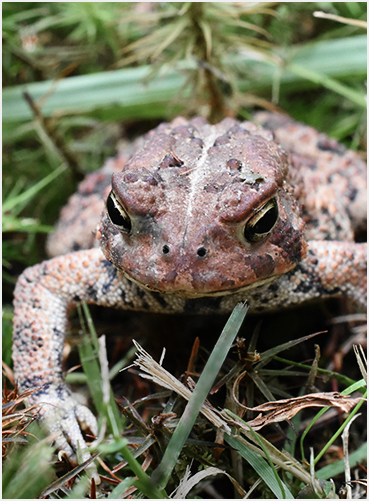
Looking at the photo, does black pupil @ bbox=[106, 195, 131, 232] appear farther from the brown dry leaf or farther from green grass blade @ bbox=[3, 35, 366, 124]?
green grass blade @ bbox=[3, 35, 366, 124]

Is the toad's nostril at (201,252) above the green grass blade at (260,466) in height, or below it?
above

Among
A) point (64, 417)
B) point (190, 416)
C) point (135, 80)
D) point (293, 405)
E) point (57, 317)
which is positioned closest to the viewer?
point (190, 416)

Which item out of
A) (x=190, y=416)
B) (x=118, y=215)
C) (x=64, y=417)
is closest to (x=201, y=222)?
(x=118, y=215)

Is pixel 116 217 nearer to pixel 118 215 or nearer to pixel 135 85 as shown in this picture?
pixel 118 215

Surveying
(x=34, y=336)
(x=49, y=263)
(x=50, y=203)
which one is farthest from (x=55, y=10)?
(x=34, y=336)

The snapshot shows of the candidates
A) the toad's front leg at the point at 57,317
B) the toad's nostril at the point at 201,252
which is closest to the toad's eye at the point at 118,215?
the toad's nostril at the point at 201,252

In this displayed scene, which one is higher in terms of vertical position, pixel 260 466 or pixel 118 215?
pixel 118 215

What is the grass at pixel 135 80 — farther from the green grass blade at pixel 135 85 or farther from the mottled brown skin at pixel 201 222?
the mottled brown skin at pixel 201 222

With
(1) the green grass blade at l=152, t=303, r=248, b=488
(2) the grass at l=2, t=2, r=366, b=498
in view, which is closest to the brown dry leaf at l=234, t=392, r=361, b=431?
(1) the green grass blade at l=152, t=303, r=248, b=488
